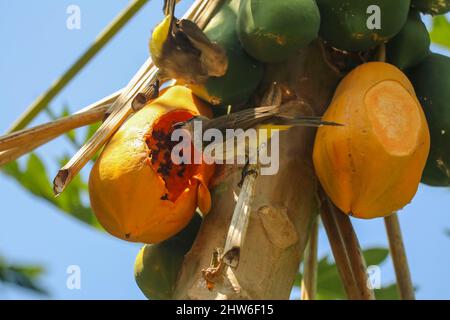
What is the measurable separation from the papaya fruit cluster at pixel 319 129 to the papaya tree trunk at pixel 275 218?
0.05m

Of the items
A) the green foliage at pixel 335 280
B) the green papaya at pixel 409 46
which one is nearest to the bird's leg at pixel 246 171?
the green papaya at pixel 409 46

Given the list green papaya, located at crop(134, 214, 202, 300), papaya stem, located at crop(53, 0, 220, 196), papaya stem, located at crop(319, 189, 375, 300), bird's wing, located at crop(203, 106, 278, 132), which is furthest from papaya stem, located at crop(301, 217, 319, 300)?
papaya stem, located at crop(53, 0, 220, 196)

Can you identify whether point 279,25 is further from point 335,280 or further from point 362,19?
point 335,280

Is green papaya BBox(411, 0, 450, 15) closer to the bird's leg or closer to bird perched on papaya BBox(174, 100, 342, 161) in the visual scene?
bird perched on papaya BBox(174, 100, 342, 161)

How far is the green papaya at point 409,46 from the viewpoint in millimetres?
1860

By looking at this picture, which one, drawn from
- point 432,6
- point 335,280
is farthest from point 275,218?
point 335,280

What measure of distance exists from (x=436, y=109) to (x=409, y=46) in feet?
0.52

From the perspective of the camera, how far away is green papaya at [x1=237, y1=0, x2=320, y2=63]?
5.51ft

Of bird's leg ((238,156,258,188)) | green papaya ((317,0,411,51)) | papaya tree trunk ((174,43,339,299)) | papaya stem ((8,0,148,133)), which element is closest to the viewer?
papaya tree trunk ((174,43,339,299))

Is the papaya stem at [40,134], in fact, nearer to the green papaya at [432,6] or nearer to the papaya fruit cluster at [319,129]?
the papaya fruit cluster at [319,129]
